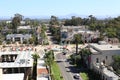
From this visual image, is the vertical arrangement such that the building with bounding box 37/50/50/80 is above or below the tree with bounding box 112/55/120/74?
below

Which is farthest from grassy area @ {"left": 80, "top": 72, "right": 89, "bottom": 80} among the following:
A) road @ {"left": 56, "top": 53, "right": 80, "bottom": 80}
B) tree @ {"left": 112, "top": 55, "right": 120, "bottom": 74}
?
tree @ {"left": 112, "top": 55, "right": 120, "bottom": 74}

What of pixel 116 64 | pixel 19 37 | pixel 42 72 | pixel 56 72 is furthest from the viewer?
pixel 19 37

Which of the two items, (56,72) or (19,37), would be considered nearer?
(56,72)

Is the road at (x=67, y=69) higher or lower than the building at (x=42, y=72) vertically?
lower

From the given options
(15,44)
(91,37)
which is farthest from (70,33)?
(15,44)

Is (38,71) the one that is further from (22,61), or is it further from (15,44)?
(15,44)

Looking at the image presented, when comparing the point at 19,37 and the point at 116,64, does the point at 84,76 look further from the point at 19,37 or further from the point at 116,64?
the point at 19,37

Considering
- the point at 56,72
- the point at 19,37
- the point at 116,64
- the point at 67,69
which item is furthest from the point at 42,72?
the point at 19,37

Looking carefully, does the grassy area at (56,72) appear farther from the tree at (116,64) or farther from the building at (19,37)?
the building at (19,37)

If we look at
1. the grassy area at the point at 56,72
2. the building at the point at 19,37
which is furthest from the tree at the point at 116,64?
the building at the point at 19,37

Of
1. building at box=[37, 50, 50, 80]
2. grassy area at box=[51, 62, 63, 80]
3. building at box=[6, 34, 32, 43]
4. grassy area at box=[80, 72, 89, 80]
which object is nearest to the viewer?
building at box=[37, 50, 50, 80]

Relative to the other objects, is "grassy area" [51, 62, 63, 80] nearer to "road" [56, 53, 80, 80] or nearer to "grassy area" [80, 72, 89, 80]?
"road" [56, 53, 80, 80]
